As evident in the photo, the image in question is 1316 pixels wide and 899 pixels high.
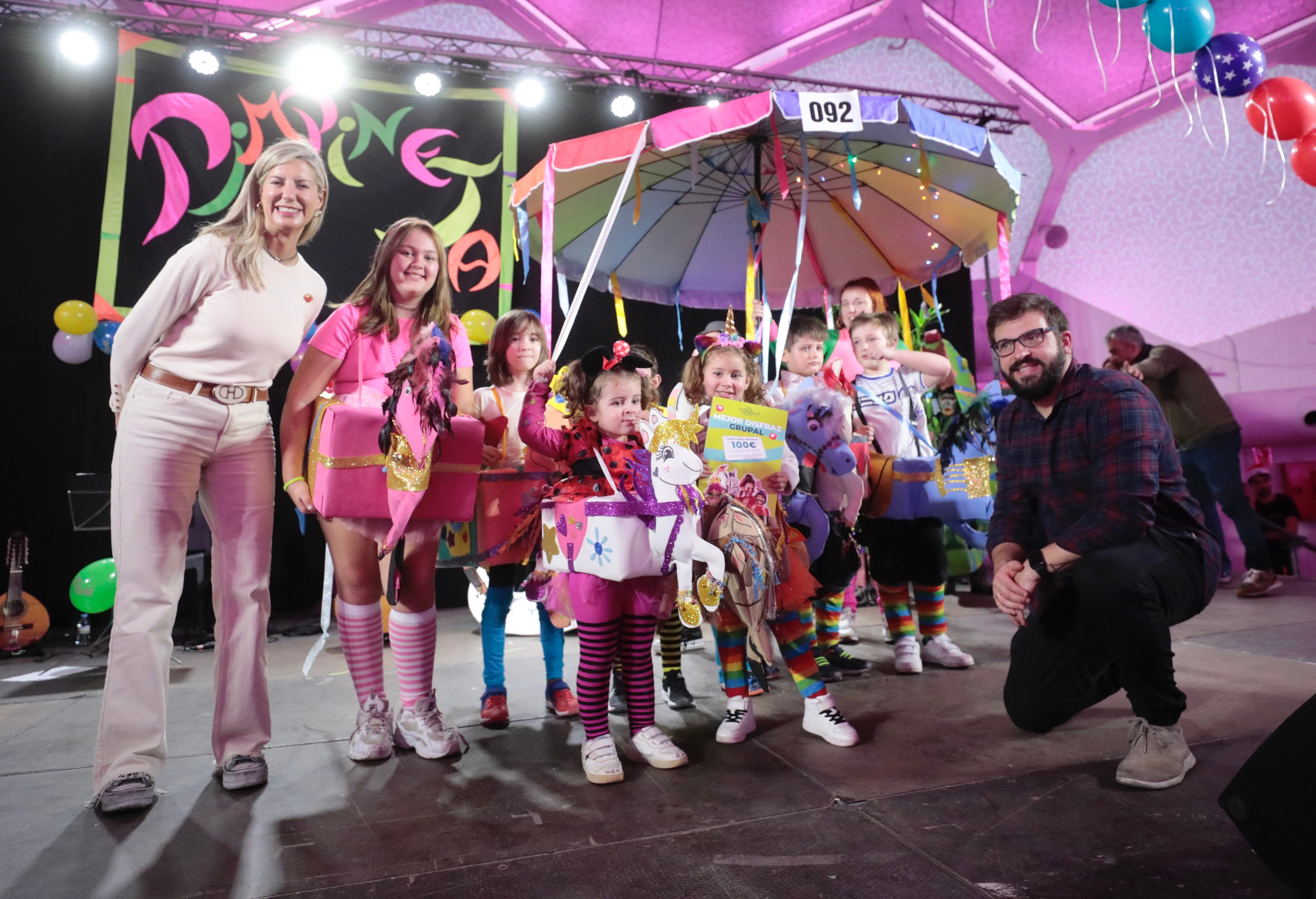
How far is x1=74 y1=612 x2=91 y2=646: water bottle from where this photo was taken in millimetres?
4910

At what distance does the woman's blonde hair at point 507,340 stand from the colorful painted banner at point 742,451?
967mm

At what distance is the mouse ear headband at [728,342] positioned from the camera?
2.84 metres

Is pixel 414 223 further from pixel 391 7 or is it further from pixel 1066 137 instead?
pixel 1066 137

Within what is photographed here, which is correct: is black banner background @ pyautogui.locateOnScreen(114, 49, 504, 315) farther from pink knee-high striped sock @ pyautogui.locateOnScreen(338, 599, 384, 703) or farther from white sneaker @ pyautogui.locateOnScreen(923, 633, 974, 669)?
white sneaker @ pyautogui.locateOnScreen(923, 633, 974, 669)

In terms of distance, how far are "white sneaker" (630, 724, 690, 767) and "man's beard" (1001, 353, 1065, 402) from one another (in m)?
1.48

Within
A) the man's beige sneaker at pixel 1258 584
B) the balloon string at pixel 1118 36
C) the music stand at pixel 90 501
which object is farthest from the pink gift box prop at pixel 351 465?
the balloon string at pixel 1118 36

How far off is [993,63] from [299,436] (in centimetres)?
737

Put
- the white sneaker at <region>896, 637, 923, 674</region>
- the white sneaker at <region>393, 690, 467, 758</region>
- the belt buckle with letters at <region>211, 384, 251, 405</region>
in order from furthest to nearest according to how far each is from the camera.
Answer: the white sneaker at <region>896, 637, 923, 674</region> < the white sneaker at <region>393, 690, 467, 758</region> < the belt buckle with letters at <region>211, 384, 251, 405</region>

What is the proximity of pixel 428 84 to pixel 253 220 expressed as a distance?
4.33 metres

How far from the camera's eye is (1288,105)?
13.4 feet

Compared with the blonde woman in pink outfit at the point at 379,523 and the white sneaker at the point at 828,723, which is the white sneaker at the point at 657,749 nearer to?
the white sneaker at the point at 828,723

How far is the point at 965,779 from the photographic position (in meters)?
2.01

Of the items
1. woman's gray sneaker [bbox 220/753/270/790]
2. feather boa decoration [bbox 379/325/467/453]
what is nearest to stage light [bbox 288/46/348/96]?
feather boa decoration [bbox 379/325/467/453]

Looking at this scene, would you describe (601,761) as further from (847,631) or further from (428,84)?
(428,84)
